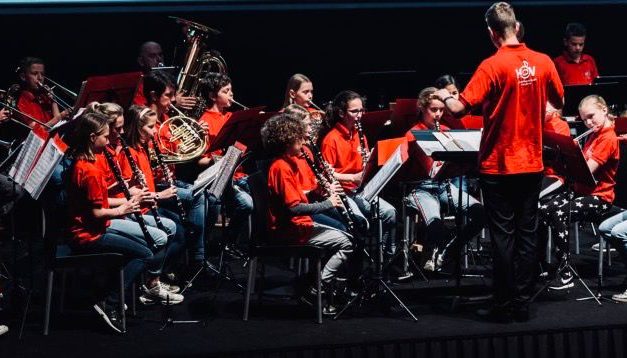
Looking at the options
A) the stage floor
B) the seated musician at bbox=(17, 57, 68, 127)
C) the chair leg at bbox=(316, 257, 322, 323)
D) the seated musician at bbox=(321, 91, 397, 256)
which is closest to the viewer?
the stage floor

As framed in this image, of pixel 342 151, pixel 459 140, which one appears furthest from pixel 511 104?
pixel 342 151

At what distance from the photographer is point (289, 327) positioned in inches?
188

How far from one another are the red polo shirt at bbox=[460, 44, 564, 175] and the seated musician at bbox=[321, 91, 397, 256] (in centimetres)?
159

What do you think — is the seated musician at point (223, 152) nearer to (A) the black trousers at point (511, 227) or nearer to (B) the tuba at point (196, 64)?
(B) the tuba at point (196, 64)

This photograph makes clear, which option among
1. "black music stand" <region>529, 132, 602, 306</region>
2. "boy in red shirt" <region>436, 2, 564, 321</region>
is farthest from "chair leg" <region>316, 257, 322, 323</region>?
"black music stand" <region>529, 132, 602, 306</region>

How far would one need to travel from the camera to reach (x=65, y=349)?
4.39 metres

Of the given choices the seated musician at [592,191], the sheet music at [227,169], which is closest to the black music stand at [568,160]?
the seated musician at [592,191]

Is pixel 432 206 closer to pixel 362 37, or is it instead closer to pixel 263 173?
pixel 263 173

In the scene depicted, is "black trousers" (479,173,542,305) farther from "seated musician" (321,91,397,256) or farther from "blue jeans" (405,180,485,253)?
"seated musician" (321,91,397,256)

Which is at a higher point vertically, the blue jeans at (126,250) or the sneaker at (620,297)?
the blue jeans at (126,250)

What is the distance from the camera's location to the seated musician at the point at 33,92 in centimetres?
657

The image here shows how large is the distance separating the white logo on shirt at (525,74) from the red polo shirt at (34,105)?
368 cm

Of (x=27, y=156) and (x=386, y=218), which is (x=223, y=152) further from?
(x=27, y=156)

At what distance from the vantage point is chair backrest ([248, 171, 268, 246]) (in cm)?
498
